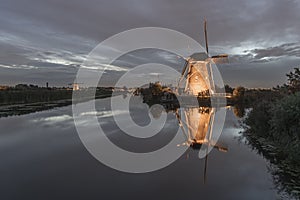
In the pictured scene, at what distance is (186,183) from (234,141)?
6052 millimetres

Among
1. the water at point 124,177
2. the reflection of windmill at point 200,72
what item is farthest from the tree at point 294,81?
the reflection of windmill at point 200,72

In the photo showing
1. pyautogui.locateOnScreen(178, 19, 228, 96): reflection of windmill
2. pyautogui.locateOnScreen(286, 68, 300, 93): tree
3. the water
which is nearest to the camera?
the water

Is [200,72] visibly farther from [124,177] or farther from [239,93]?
[124,177]

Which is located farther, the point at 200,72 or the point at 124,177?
the point at 200,72

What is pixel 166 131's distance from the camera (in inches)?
571

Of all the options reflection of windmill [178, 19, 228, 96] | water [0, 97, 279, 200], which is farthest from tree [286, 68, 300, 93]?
reflection of windmill [178, 19, 228, 96]

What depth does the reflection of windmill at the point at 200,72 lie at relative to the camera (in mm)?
37650

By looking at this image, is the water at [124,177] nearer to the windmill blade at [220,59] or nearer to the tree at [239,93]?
the tree at [239,93]

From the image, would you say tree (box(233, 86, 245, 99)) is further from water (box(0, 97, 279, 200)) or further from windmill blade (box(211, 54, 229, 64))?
water (box(0, 97, 279, 200))

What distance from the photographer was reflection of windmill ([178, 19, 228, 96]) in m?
37.7

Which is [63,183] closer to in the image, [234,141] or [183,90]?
[234,141]

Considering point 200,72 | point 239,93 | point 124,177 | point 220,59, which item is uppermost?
point 220,59

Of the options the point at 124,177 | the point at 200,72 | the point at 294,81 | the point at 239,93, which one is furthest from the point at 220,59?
the point at 124,177

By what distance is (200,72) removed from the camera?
37.5 metres
